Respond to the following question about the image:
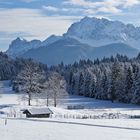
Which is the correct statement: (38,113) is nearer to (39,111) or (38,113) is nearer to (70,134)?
(39,111)

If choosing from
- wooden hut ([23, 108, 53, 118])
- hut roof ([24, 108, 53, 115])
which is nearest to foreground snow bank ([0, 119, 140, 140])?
wooden hut ([23, 108, 53, 118])

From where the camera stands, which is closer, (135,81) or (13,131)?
(13,131)

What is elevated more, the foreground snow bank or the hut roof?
the foreground snow bank

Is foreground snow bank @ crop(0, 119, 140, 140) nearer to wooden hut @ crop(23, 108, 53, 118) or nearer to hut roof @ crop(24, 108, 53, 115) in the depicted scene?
wooden hut @ crop(23, 108, 53, 118)

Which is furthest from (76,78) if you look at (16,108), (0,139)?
(0,139)

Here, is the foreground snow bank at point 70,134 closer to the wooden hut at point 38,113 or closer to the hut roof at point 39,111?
the wooden hut at point 38,113

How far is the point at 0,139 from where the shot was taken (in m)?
41.2

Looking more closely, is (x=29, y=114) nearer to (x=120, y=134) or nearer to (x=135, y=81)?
(x=120, y=134)

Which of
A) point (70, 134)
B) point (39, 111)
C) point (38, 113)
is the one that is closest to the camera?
point (70, 134)

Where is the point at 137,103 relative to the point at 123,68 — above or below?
below

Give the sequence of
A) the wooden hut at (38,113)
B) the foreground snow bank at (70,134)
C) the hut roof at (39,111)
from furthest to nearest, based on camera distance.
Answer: the hut roof at (39,111) < the wooden hut at (38,113) < the foreground snow bank at (70,134)

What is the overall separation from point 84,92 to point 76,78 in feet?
67.5

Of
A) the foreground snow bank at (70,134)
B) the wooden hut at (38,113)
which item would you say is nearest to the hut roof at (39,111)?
the wooden hut at (38,113)

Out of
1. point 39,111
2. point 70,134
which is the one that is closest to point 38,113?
point 39,111
